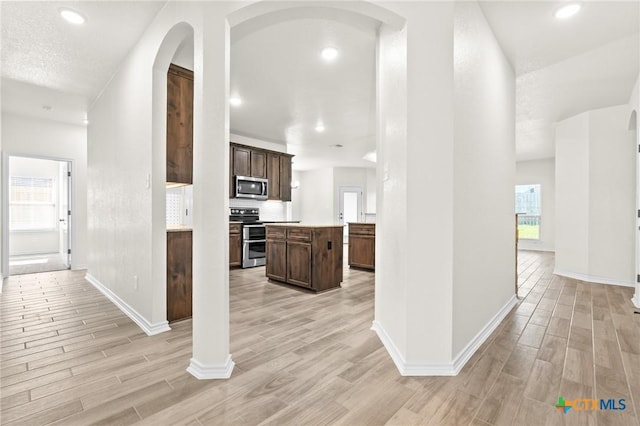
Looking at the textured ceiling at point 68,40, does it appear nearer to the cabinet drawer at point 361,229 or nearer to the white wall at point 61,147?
the white wall at point 61,147

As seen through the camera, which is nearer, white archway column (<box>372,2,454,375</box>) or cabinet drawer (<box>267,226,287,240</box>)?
white archway column (<box>372,2,454,375</box>)

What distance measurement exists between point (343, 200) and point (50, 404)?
360 inches

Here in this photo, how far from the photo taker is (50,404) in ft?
5.28

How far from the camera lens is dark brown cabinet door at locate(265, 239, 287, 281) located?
14.5ft

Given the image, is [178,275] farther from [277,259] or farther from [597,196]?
[597,196]

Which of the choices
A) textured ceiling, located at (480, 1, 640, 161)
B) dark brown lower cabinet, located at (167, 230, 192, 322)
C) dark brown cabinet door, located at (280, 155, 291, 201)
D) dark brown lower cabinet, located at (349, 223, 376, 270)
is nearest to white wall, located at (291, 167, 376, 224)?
dark brown cabinet door, located at (280, 155, 291, 201)

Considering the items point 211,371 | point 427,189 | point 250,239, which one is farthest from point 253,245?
point 427,189

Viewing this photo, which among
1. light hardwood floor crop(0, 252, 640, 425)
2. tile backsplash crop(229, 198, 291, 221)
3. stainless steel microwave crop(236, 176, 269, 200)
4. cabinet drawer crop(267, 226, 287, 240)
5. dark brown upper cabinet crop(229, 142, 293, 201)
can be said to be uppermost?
dark brown upper cabinet crop(229, 142, 293, 201)

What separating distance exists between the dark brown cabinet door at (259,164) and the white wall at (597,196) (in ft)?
18.1

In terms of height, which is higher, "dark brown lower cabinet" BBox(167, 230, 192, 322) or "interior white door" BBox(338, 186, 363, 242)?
"interior white door" BBox(338, 186, 363, 242)

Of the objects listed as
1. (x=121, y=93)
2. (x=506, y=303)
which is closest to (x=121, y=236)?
(x=121, y=93)

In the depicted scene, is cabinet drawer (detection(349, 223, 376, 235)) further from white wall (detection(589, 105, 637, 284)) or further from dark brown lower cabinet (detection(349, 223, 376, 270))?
white wall (detection(589, 105, 637, 284))

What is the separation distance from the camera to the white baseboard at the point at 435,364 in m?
1.89

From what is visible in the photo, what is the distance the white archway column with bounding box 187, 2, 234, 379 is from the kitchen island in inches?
84.7
